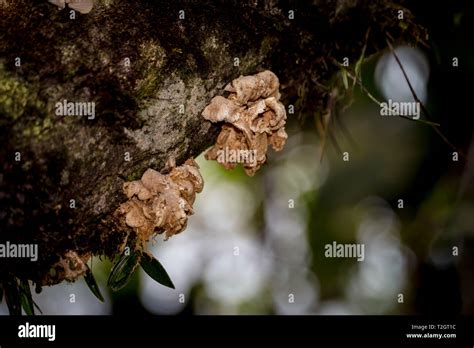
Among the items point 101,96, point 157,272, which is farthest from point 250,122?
point 157,272

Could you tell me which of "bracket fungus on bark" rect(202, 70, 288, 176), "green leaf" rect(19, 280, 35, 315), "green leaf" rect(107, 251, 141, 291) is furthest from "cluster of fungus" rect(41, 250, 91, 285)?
"bracket fungus on bark" rect(202, 70, 288, 176)

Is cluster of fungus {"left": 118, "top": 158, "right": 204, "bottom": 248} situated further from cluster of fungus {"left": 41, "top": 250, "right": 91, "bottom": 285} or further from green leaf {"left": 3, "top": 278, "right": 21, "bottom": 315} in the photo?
green leaf {"left": 3, "top": 278, "right": 21, "bottom": 315}

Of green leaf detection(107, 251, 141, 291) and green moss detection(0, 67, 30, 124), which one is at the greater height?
green moss detection(0, 67, 30, 124)

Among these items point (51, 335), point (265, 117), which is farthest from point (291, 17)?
point (51, 335)

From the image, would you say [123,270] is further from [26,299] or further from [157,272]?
[26,299]

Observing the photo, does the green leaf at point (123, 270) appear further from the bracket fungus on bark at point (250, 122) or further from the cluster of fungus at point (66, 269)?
the bracket fungus on bark at point (250, 122)

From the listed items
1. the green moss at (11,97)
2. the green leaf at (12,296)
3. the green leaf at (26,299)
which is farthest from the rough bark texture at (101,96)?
the green leaf at (26,299)

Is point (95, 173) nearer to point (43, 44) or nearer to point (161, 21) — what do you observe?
point (43, 44)
